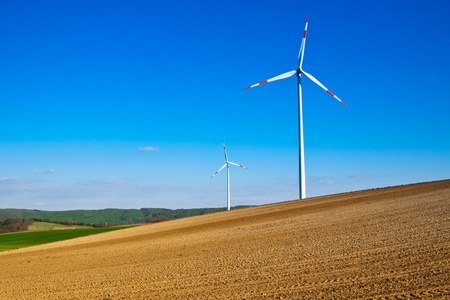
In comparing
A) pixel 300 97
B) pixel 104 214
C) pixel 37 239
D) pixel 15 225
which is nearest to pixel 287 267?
pixel 300 97

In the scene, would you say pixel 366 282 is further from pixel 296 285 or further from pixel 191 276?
pixel 191 276

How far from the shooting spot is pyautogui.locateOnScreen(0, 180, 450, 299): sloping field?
9.77m

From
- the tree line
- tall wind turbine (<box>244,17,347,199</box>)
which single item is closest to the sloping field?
tall wind turbine (<box>244,17,347,199</box>)

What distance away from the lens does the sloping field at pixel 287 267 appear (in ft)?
32.0

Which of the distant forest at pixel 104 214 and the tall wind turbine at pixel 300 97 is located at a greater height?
the tall wind turbine at pixel 300 97

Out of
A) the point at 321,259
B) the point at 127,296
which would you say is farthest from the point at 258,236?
the point at 127,296

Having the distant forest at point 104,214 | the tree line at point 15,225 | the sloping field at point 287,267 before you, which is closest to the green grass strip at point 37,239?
the sloping field at point 287,267

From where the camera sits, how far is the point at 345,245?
48.4ft

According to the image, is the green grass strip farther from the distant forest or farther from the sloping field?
the distant forest

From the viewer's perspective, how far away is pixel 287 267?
12648 mm

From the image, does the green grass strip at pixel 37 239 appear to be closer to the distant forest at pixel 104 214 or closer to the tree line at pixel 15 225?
the tree line at pixel 15 225

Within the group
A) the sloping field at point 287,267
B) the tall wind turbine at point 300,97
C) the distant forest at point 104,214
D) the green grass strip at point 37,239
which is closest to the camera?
the sloping field at point 287,267

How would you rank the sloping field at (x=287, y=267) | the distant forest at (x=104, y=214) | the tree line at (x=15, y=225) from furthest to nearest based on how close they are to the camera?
the distant forest at (x=104, y=214) < the tree line at (x=15, y=225) < the sloping field at (x=287, y=267)

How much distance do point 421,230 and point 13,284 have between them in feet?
51.2
